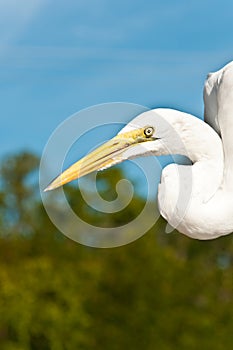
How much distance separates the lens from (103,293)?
15750 mm

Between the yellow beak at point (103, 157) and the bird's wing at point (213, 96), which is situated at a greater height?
the bird's wing at point (213, 96)

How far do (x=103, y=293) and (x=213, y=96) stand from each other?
44.8ft

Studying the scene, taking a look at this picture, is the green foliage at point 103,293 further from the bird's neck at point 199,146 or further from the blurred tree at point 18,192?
the bird's neck at point 199,146

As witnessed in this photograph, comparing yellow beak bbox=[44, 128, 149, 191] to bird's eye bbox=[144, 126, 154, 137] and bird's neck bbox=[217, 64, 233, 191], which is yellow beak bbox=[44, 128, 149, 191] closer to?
bird's eye bbox=[144, 126, 154, 137]

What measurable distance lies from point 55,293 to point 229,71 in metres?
14.8

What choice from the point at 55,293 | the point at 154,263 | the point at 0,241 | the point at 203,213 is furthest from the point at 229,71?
the point at 0,241

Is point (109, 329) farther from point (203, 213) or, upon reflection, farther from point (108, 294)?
point (203, 213)

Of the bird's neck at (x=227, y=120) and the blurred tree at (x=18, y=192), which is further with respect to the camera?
the blurred tree at (x=18, y=192)

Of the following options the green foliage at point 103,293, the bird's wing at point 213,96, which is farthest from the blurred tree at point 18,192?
the bird's wing at point 213,96

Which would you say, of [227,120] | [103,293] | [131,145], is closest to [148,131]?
[131,145]

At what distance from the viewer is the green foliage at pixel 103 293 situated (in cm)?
1509

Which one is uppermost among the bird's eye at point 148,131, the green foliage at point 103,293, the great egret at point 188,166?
the bird's eye at point 148,131

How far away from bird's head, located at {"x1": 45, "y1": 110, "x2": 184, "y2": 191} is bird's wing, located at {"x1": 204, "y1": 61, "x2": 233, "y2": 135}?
0.47ft

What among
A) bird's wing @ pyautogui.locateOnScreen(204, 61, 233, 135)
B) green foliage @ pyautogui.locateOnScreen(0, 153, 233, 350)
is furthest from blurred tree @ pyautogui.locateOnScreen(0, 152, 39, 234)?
bird's wing @ pyautogui.locateOnScreen(204, 61, 233, 135)
